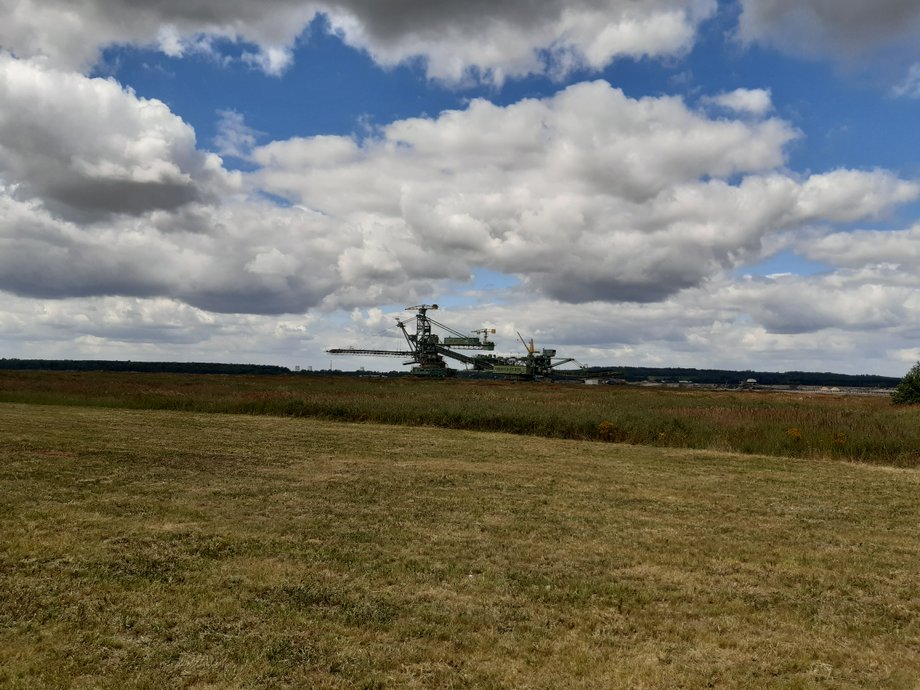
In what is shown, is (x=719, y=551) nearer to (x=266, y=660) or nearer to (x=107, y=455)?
(x=266, y=660)

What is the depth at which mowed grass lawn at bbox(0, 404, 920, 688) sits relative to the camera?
611 centimetres

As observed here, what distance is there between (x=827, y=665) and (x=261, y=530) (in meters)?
8.25

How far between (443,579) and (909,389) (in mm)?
53187

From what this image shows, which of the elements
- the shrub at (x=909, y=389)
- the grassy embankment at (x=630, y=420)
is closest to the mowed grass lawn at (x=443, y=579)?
the grassy embankment at (x=630, y=420)

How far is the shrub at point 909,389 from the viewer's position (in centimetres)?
4841

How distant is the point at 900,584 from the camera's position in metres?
8.91

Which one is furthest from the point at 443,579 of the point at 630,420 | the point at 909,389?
the point at 909,389

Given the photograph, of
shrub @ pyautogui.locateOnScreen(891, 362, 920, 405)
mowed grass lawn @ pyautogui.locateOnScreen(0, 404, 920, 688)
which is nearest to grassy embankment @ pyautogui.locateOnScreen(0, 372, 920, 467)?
mowed grass lawn @ pyautogui.locateOnScreen(0, 404, 920, 688)

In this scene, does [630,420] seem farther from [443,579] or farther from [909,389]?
[909,389]

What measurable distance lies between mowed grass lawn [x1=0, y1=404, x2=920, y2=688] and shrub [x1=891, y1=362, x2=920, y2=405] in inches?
1490

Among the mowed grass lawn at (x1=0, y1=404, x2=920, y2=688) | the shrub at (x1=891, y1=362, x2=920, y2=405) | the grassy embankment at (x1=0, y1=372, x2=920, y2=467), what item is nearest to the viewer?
the mowed grass lawn at (x1=0, y1=404, x2=920, y2=688)

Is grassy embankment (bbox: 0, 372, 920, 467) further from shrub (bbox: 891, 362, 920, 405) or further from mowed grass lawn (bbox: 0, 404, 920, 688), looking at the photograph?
shrub (bbox: 891, 362, 920, 405)

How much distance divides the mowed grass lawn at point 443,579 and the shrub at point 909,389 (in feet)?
124

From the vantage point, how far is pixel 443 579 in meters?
8.54
